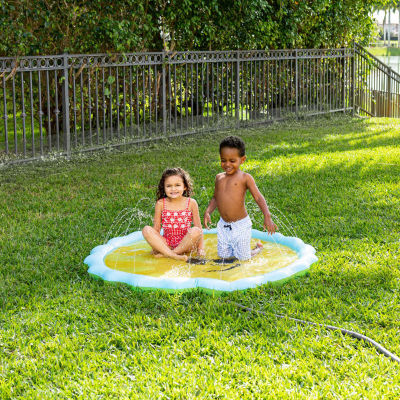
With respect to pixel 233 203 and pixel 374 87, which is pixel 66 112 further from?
pixel 374 87

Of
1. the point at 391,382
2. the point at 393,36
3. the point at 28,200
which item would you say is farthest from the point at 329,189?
the point at 393,36

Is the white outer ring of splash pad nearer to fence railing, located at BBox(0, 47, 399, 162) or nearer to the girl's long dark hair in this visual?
the girl's long dark hair

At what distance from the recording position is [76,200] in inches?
278

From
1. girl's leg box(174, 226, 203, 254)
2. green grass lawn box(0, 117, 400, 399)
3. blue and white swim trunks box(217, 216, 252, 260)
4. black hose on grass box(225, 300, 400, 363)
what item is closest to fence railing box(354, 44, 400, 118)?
green grass lawn box(0, 117, 400, 399)

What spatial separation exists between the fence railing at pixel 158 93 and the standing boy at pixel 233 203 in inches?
184

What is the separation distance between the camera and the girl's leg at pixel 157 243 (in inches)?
200

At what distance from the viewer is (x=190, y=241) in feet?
16.7

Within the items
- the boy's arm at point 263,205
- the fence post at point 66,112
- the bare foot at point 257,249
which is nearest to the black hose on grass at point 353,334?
the boy's arm at point 263,205

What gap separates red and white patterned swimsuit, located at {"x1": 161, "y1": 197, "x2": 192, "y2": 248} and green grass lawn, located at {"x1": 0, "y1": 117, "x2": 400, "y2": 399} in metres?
0.73

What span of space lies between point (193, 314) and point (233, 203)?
55.1 inches

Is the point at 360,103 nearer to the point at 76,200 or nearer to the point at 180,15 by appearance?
the point at 180,15

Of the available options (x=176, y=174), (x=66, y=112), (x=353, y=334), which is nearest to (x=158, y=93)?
(x=66, y=112)

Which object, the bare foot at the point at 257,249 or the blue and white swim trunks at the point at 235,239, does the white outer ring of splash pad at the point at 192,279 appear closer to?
the bare foot at the point at 257,249

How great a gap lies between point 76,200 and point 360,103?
1200cm
